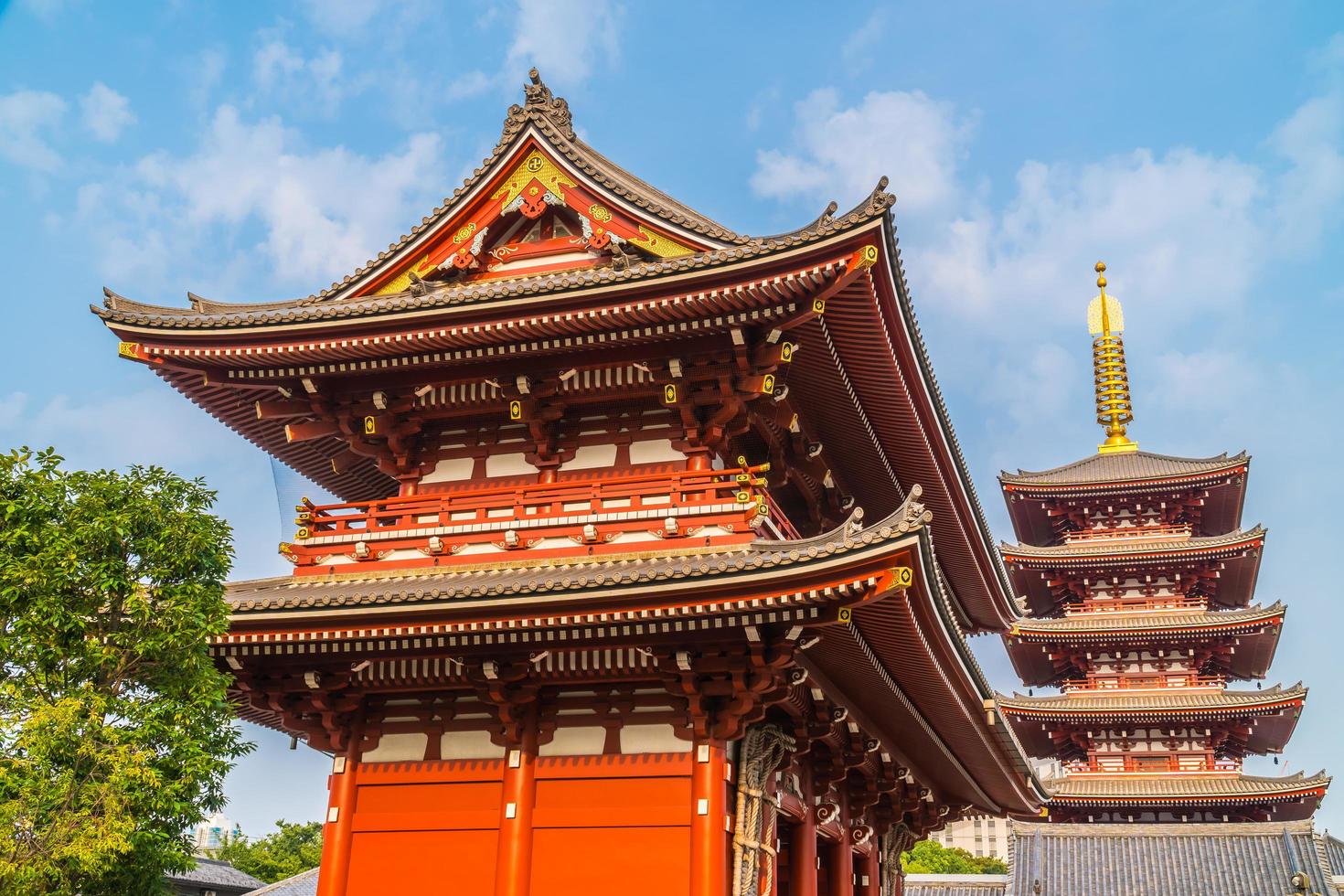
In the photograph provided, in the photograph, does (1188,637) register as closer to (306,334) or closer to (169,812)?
(306,334)

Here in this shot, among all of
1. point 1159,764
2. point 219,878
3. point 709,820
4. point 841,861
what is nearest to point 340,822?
point 709,820

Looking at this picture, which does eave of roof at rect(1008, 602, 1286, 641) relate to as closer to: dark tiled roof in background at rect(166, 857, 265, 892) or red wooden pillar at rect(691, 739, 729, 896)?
red wooden pillar at rect(691, 739, 729, 896)

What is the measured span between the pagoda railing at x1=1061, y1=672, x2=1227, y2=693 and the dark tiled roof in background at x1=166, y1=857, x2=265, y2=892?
41.1 meters

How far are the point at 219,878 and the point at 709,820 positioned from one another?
169 feet

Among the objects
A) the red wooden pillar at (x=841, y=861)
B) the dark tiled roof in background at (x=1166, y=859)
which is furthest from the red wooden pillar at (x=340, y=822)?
the dark tiled roof in background at (x=1166, y=859)

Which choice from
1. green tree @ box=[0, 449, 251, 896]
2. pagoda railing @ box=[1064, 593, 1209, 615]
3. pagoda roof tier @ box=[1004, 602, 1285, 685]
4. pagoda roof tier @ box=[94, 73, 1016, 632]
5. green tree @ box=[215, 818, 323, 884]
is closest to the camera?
green tree @ box=[0, 449, 251, 896]

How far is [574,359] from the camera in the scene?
649 inches

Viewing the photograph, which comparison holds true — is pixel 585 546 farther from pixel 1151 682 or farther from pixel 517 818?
pixel 1151 682

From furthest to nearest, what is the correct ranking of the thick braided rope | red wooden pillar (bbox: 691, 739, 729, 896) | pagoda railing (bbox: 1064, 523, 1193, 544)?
pagoda railing (bbox: 1064, 523, 1193, 544) < the thick braided rope < red wooden pillar (bbox: 691, 739, 729, 896)

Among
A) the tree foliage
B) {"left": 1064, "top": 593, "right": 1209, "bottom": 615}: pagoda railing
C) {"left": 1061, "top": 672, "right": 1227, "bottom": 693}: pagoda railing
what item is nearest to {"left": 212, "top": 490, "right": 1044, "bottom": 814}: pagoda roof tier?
{"left": 1061, "top": 672, "right": 1227, "bottom": 693}: pagoda railing

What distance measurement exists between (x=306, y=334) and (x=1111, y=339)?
44485 millimetres

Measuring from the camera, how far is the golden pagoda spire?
51.4 meters

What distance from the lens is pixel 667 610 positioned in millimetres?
13055

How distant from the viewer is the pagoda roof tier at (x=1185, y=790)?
3991cm
